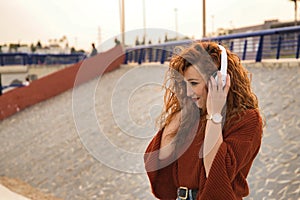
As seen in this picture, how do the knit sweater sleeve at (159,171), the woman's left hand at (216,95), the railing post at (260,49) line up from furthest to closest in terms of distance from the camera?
the railing post at (260,49) → the knit sweater sleeve at (159,171) → the woman's left hand at (216,95)

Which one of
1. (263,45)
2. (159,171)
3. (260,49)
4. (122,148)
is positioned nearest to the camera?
(159,171)

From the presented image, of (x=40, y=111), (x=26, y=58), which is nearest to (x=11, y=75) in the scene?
(x=26, y=58)

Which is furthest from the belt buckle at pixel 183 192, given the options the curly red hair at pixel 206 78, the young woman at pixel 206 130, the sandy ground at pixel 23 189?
the sandy ground at pixel 23 189

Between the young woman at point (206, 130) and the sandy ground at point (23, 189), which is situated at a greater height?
the young woman at point (206, 130)

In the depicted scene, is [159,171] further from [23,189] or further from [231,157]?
[23,189]

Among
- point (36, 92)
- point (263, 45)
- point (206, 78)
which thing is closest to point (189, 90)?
point (206, 78)

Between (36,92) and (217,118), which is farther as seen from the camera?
(36,92)

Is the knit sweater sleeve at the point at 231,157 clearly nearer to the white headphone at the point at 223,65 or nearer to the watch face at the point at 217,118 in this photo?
the watch face at the point at 217,118

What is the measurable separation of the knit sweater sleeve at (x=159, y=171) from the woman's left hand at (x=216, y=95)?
0.36 metres

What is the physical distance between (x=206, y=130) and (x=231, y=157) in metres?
0.15

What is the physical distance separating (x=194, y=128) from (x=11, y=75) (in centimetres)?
3342

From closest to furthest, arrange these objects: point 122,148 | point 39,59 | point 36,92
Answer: point 122,148 → point 36,92 → point 39,59

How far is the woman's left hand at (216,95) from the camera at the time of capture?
171 cm

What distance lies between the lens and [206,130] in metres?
1.80
